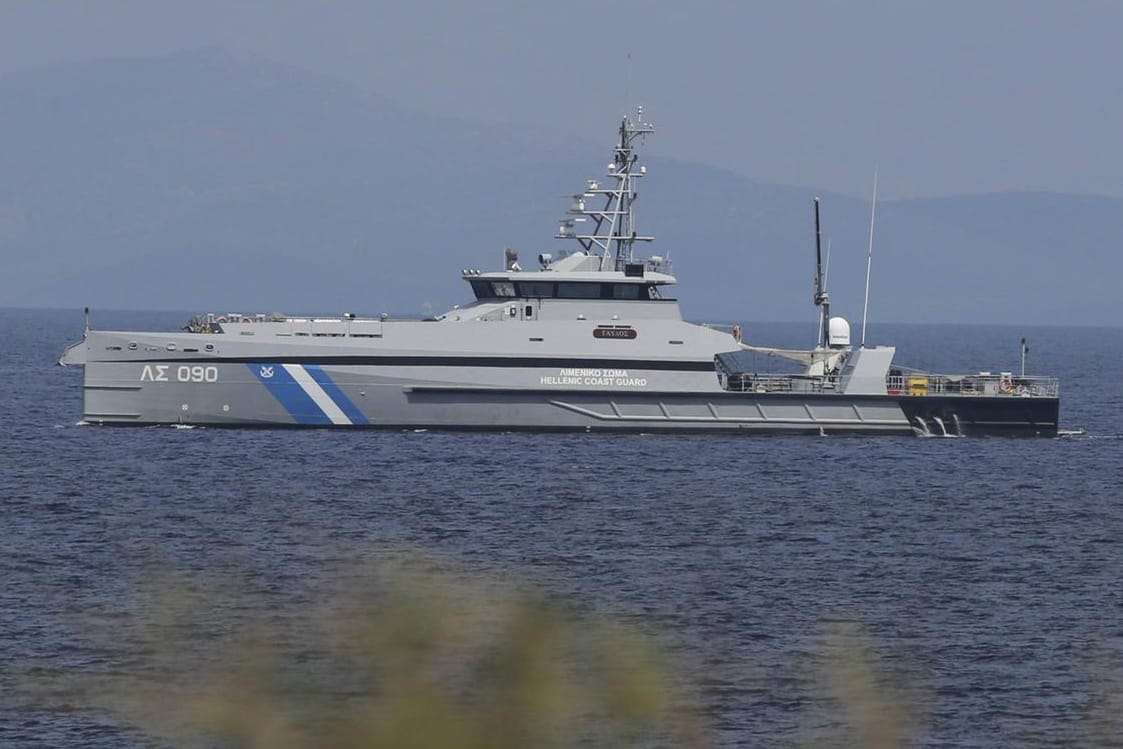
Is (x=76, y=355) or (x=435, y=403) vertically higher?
(x=76, y=355)

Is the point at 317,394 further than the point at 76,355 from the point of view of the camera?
No

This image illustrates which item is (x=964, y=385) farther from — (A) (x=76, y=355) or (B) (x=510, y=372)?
(A) (x=76, y=355)

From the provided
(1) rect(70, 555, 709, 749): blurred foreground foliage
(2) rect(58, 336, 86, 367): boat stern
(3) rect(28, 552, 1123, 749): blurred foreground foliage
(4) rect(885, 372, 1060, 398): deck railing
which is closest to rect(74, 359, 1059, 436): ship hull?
(2) rect(58, 336, 86, 367): boat stern

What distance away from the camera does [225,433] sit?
45719 mm

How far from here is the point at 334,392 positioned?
144ft

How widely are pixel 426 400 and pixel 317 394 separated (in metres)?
2.81

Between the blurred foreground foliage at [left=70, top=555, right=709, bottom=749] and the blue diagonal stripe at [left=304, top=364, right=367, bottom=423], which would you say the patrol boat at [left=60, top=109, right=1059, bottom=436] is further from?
the blurred foreground foliage at [left=70, top=555, right=709, bottom=749]

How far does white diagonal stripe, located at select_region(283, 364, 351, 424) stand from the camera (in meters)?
43.3

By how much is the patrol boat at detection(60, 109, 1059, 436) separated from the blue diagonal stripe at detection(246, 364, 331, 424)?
1.6 inches

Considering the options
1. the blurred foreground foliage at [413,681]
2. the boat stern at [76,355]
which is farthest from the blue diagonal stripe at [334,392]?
the blurred foreground foliage at [413,681]

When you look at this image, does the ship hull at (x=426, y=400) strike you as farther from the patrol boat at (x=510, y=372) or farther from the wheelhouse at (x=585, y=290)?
the wheelhouse at (x=585, y=290)

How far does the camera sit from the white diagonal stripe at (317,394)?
142 feet

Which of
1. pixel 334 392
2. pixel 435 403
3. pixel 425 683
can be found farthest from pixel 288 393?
pixel 425 683

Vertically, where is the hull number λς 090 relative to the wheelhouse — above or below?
below
